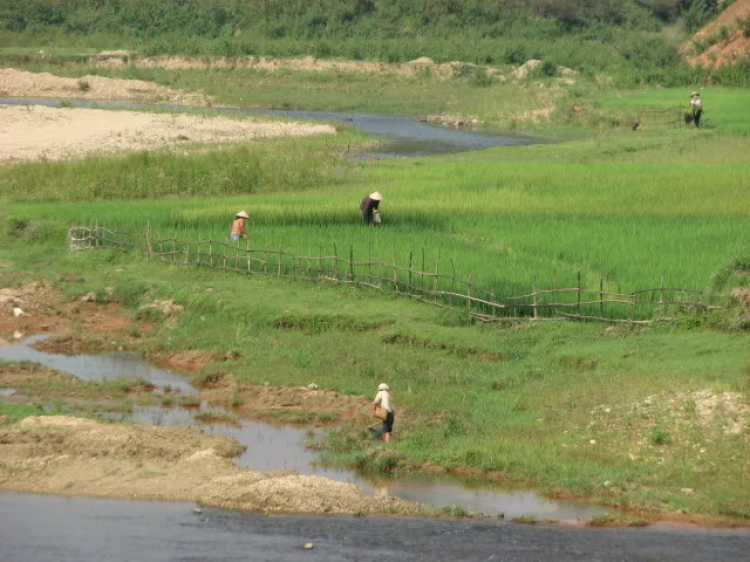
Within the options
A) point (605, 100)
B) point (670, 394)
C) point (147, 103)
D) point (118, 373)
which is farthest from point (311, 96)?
point (670, 394)

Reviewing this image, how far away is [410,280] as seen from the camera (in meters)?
21.6

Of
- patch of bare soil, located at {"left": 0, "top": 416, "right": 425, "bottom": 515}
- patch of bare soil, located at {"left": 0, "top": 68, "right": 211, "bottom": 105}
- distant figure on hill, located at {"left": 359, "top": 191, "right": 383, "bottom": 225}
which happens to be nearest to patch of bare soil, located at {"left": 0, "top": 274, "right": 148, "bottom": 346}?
patch of bare soil, located at {"left": 0, "top": 416, "right": 425, "bottom": 515}

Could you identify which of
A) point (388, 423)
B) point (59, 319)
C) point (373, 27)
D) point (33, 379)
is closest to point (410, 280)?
point (388, 423)

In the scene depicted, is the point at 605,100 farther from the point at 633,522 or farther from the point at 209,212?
the point at 633,522

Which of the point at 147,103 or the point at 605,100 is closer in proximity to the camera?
the point at 605,100

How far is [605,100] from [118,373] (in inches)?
1559

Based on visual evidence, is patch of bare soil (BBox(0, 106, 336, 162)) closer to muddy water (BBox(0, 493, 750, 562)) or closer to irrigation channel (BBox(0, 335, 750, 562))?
irrigation channel (BBox(0, 335, 750, 562))

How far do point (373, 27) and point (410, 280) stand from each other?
63.1 metres

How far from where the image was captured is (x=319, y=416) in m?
17.3

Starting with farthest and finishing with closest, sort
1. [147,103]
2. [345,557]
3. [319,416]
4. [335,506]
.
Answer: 1. [147,103]
2. [319,416]
3. [335,506]
4. [345,557]

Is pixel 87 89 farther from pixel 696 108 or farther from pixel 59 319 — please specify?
pixel 59 319

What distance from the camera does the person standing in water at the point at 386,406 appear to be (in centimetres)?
1577

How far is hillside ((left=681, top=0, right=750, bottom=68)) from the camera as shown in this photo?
200 ft

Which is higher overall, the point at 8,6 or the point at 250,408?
the point at 8,6
